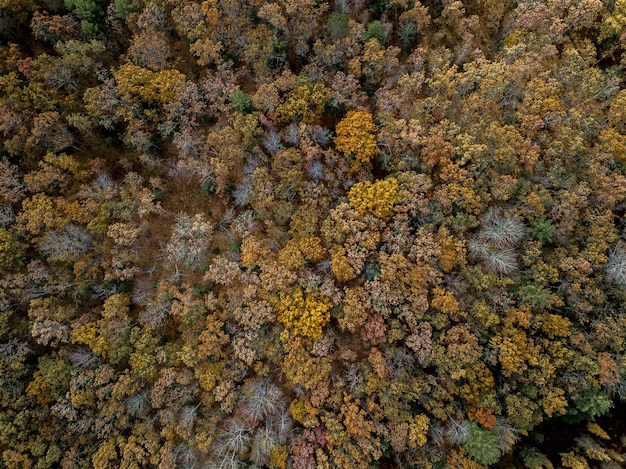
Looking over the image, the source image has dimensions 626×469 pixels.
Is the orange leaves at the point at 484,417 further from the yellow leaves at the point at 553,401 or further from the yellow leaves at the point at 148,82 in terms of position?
the yellow leaves at the point at 148,82

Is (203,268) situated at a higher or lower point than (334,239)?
lower

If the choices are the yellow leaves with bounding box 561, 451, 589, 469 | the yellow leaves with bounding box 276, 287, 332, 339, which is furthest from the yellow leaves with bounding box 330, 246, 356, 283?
the yellow leaves with bounding box 561, 451, 589, 469

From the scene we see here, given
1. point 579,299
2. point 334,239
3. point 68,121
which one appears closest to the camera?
point 579,299

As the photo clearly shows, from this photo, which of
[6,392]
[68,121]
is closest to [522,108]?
[68,121]

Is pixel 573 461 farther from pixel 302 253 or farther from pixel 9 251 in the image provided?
pixel 9 251

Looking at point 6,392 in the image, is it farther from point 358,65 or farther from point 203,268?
point 358,65

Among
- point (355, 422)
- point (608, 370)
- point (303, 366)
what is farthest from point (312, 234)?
point (608, 370)
